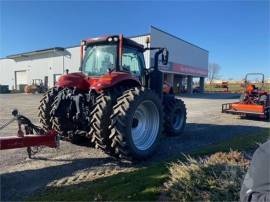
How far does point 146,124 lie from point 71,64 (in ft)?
109

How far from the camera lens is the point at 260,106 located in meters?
12.5

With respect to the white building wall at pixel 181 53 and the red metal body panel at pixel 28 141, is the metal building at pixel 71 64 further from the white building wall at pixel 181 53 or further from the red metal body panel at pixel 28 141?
the red metal body panel at pixel 28 141

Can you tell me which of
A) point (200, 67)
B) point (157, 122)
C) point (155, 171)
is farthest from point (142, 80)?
point (200, 67)

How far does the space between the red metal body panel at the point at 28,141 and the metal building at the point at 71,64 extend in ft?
88.7

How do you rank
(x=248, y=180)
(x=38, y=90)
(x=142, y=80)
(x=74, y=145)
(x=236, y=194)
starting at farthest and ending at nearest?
(x=38, y=90), (x=142, y=80), (x=74, y=145), (x=236, y=194), (x=248, y=180)

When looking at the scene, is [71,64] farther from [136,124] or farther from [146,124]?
[136,124]

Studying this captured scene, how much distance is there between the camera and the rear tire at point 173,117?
28.4 ft

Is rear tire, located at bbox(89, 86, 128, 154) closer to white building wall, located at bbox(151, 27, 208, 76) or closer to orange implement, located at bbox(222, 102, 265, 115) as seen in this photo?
orange implement, located at bbox(222, 102, 265, 115)

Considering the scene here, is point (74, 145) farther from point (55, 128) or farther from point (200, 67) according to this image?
point (200, 67)

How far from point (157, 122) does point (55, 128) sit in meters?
2.20

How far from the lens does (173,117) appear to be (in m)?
8.92

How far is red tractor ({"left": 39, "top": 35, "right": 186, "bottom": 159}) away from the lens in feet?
18.2

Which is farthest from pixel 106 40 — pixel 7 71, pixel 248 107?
pixel 7 71

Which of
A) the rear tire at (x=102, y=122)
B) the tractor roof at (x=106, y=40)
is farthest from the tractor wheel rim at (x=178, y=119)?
the rear tire at (x=102, y=122)
